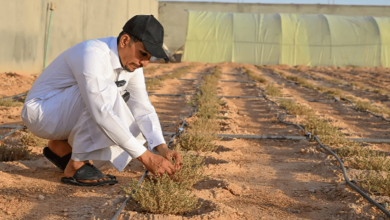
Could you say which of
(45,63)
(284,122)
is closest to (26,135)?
(284,122)

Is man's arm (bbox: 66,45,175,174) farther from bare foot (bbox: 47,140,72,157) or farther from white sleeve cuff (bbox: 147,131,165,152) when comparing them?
bare foot (bbox: 47,140,72,157)

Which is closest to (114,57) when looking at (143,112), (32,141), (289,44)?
(143,112)

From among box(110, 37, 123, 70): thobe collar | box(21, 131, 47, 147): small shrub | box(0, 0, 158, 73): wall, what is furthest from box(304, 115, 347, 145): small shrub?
box(0, 0, 158, 73): wall

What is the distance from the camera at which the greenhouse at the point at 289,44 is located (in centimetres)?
2586

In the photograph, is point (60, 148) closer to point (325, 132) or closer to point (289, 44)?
point (325, 132)

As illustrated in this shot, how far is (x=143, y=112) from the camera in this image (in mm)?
3518

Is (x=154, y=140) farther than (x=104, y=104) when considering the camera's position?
Yes

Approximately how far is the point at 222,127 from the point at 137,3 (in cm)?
2162

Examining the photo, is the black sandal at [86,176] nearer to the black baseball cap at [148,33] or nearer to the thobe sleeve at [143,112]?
the thobe sleeve at [143,112]

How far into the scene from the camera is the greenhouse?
84.8 feet

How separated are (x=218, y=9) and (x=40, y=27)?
22.5m

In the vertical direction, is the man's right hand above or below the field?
above

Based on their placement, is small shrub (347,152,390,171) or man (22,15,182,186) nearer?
man (22,15,182,186)

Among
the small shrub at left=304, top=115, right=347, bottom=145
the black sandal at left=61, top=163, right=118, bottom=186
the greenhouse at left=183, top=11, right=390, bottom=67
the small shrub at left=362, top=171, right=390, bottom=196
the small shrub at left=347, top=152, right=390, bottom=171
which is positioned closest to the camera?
the small shrub at left=362, top=171, right=390, bottom=196
